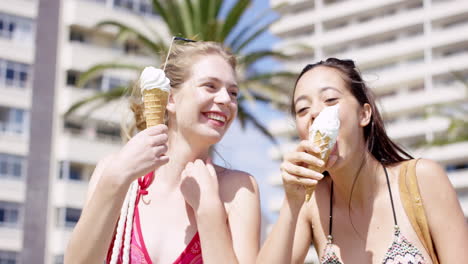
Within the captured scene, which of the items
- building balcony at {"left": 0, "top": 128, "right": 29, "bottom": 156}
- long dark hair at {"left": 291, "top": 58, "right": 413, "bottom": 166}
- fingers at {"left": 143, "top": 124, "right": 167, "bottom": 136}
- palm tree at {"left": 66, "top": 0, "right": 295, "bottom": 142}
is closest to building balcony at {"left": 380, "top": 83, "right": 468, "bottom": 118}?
building balcony at {"left": 0, "top": 128, "right": 29, "bottom": 156}

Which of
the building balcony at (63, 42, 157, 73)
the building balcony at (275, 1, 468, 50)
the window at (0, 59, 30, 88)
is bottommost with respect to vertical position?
the window at (0, 59, 30, 88)

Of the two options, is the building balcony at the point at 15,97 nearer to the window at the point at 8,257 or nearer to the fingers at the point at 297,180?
the window at the point at 8,257

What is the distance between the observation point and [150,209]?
13.5 feet

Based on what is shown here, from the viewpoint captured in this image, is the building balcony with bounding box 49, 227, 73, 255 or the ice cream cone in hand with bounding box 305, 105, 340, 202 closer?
the ice cream cone in hand with bounding box 305, 105, 340, 202

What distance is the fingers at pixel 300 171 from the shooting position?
3512 mm

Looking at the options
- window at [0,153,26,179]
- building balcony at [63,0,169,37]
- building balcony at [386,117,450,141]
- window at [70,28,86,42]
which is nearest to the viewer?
window at [0,153,26,179]

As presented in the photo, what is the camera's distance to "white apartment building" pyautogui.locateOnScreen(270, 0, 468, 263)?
6112cm

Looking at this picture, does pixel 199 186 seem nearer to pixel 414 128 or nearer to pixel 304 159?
pixel 304 159

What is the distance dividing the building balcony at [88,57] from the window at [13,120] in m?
4.94

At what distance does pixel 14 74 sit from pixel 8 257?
12249mm

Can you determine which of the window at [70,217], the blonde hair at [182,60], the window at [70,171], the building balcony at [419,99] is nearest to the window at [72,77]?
the window at [70,171]

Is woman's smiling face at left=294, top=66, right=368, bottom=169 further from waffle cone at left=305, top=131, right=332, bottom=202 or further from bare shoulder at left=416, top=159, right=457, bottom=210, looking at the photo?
bare shoulder at left=416, top=159, right=457, bottom=210

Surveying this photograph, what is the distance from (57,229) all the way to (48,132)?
26833 millimetres

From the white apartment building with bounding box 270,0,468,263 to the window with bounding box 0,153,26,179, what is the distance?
25.1m
